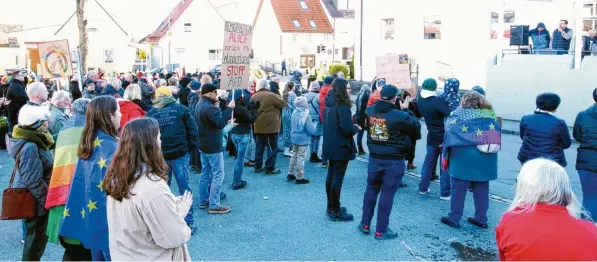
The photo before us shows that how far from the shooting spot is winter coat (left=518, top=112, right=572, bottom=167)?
20.9 feet

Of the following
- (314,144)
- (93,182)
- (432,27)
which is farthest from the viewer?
(432,27)

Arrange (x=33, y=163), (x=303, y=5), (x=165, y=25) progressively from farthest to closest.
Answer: (x=303, y=5) → (x=165, y=25) → (x=33, y=163)

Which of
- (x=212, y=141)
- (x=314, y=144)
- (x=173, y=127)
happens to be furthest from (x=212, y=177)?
(x=314, y=144)

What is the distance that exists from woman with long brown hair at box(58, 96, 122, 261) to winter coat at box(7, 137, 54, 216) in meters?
0.94

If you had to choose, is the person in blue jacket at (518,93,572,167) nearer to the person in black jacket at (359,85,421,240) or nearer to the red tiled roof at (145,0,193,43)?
the person in black jacket at (359,85,421,240)

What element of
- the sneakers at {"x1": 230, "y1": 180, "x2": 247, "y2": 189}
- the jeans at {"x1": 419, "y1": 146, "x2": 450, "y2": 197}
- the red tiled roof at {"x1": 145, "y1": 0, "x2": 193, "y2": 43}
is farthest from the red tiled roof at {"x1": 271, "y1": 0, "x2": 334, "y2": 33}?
the jeans at {"x1": 419, "y1": 146, "x2": 450, "y2": 197}

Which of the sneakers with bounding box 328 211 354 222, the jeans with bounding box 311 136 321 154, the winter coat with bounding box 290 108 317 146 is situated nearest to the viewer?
the sneakers with bounding box 328 211 354 222

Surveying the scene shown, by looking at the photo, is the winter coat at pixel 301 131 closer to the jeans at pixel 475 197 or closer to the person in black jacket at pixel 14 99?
the jeans at pixel 475 197

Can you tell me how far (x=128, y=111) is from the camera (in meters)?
6.74

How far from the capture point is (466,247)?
6.20m

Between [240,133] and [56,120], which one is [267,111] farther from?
[56,120]

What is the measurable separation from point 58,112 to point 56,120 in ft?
0.45

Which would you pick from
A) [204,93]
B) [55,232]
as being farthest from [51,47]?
[55,232]

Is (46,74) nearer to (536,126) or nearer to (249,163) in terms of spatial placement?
(249,163)
